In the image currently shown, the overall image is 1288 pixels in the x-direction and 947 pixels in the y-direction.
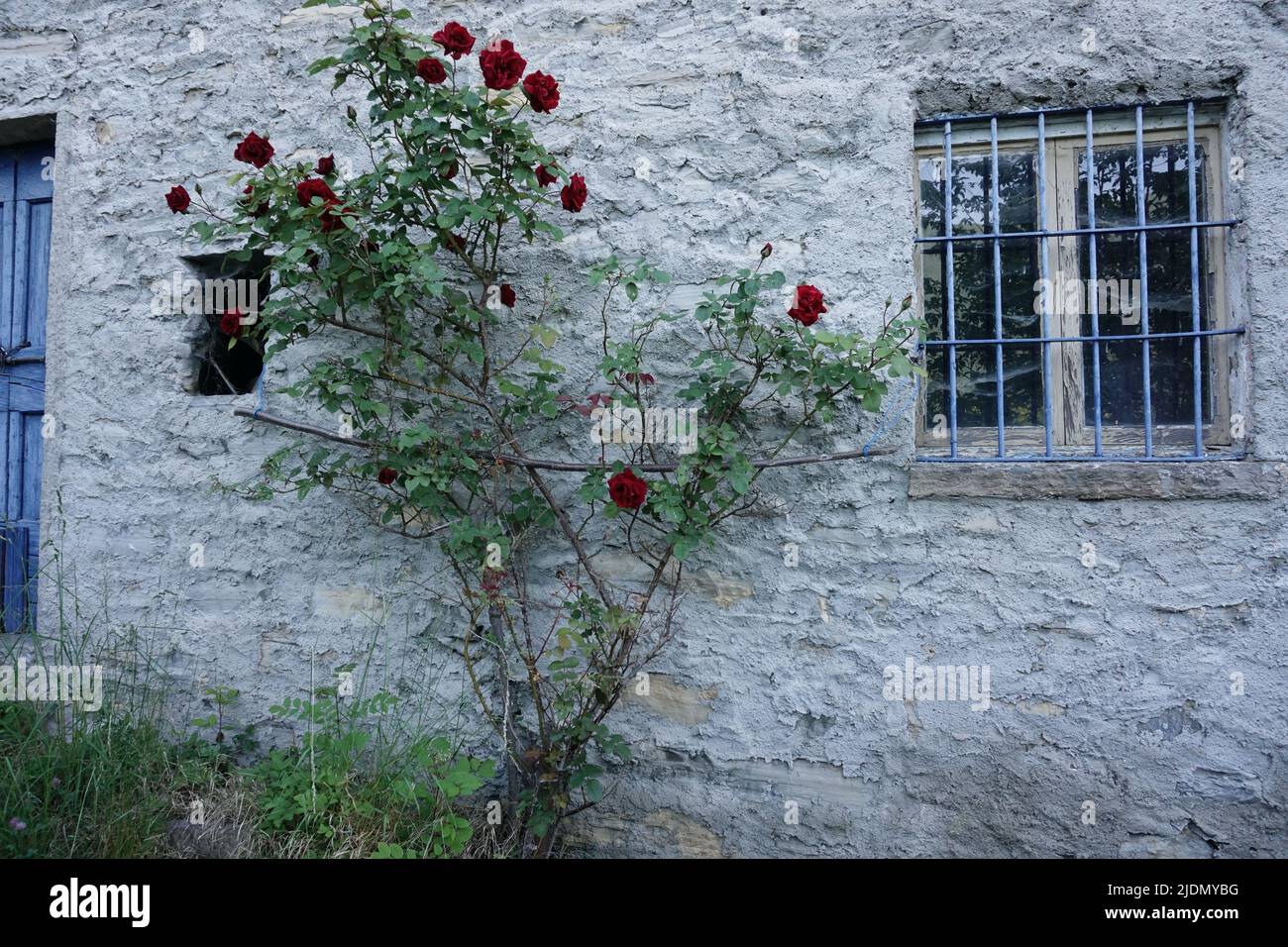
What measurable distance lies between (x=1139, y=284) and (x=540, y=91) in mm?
1900

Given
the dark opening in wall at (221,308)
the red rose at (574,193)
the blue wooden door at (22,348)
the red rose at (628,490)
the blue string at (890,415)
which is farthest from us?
the blue wooden door at (22,348)

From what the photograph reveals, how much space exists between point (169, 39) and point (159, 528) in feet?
5.96

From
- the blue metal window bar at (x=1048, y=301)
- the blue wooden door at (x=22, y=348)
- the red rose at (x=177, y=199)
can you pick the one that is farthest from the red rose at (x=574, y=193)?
the blue wooden door at (x=22, y=348)

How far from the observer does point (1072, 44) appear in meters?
2.55

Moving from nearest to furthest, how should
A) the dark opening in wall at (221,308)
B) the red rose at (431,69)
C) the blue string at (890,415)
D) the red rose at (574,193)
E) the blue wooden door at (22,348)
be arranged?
the red rose at (431,69), the red rose at (574,193), the blue string at (890,415), the dark opening in wall at (221,308), the blue wooden door at (22,348)

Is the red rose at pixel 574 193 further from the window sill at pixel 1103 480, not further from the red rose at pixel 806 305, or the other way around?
the window sill at pixel 1103 480

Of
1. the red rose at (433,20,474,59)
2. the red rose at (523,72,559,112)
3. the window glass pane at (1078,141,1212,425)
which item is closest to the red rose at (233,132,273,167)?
the red rose at (433,20,474,59)

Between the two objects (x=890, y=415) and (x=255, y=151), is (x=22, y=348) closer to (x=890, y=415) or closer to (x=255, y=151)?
(x=255, y=151)

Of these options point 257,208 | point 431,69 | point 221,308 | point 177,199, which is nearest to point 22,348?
point 221,308

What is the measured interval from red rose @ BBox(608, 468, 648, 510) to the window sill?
0.88 meters

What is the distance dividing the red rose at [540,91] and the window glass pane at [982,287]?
48.6 inches

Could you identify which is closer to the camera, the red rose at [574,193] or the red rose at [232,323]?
the red rose at [574,193]

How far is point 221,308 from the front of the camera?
3.07 meters

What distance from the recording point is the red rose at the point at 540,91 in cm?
Result: 231
